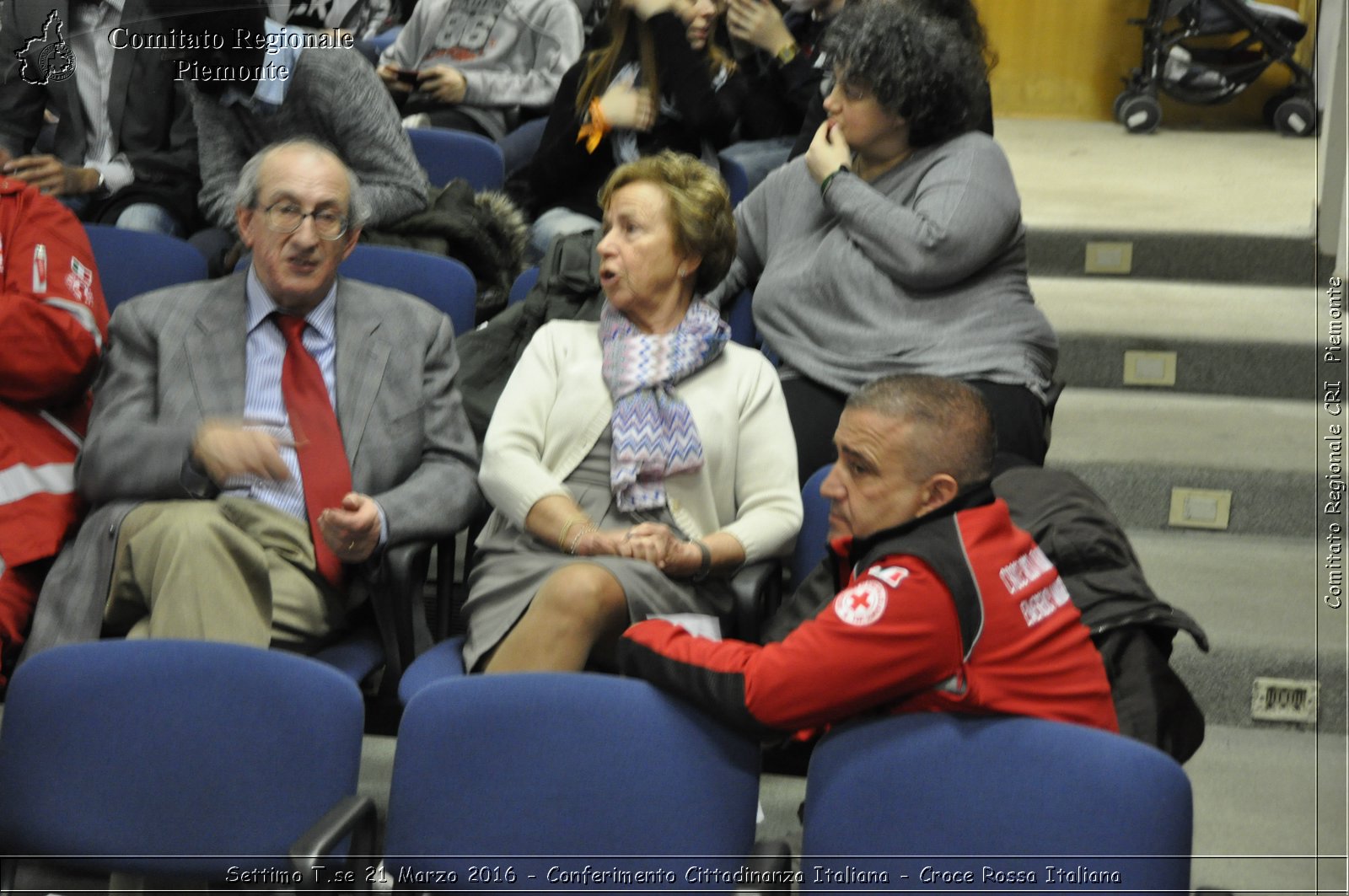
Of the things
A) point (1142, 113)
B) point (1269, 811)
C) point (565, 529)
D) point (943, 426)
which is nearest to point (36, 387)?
point (565, 529)

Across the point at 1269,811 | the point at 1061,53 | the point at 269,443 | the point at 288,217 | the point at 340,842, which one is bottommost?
the point at 1269,811

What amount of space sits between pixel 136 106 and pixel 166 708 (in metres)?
2.46

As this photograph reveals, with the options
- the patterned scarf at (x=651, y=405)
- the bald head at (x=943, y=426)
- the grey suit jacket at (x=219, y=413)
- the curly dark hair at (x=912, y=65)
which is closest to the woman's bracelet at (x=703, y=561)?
the patterned scarf at (x=651, y=405)

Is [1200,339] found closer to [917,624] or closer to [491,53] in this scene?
[917,624]

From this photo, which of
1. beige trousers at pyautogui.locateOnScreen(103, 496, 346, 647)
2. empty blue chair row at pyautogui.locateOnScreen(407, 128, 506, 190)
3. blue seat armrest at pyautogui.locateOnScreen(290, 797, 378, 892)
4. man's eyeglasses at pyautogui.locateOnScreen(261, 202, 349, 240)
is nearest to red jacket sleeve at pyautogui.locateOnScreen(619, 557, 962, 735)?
blue seat armrest at pyautogui.locateOnScreen(290, 797, 378, 892)

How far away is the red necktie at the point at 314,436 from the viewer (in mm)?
2354

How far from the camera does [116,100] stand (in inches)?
149

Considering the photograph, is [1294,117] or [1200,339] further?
[1294,117]

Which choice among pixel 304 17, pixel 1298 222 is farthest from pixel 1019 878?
pixel 304 17

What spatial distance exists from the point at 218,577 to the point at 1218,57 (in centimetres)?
477

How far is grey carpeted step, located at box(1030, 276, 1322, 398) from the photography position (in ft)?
11.2

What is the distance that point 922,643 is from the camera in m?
1.64

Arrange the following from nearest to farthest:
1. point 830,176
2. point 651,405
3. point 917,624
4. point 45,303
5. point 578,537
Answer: point 917,624
point 578,537
point 651,405
point 45,303
point 830,176

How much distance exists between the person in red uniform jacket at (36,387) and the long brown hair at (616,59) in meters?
1.32
